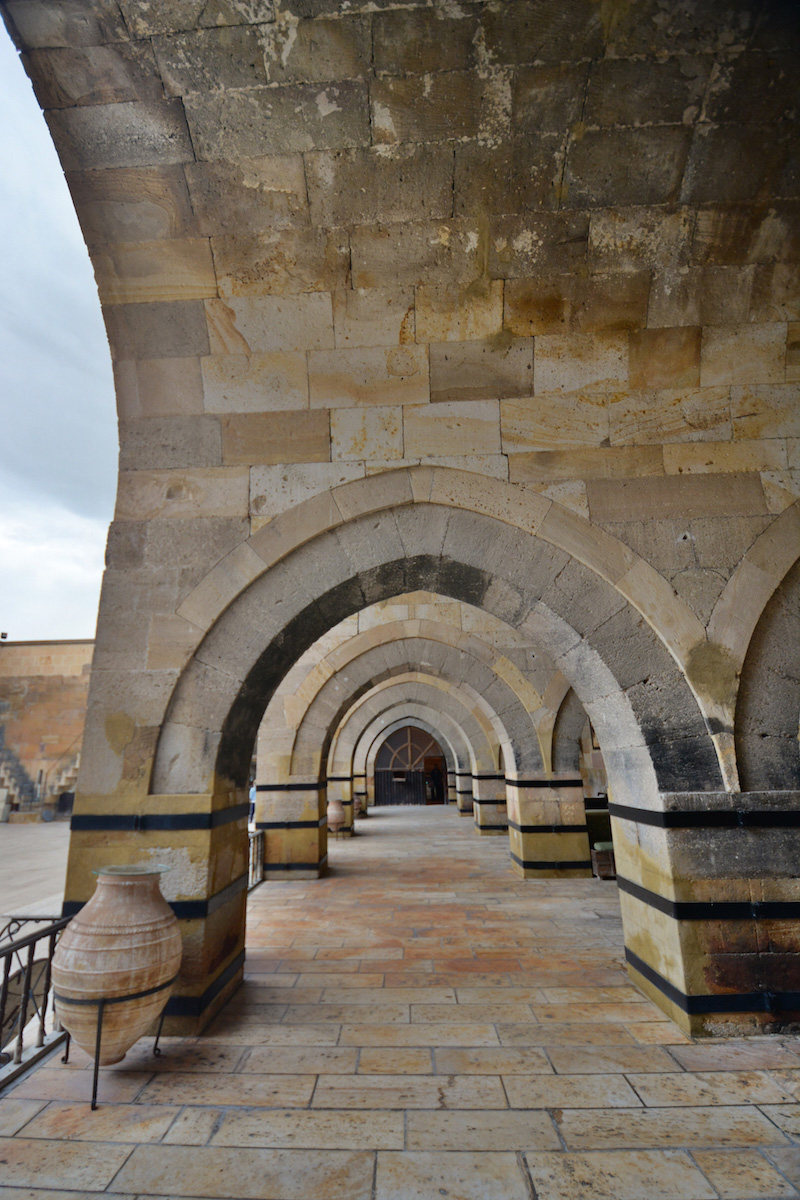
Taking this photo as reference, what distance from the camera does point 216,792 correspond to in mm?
3029

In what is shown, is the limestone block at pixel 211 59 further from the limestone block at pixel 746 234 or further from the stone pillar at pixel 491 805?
the stone pillar at pixel 491 805

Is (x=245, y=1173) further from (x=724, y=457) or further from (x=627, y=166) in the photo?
(x=627, y=166)

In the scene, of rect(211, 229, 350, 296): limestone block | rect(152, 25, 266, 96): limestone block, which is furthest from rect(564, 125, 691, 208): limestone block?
rect(152, 25, 266, 96): limestone block

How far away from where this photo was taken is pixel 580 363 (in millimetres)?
3223

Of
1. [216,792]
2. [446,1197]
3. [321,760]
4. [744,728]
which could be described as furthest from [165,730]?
[321,760]

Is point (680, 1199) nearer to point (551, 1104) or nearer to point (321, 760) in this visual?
point (551, 1104)

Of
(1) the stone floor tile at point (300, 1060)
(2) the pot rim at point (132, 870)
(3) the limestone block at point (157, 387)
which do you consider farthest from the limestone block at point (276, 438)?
(1) the stone floor tile at point (300, 1060)

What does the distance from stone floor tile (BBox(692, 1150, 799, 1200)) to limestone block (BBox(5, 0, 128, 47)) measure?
4660 mm

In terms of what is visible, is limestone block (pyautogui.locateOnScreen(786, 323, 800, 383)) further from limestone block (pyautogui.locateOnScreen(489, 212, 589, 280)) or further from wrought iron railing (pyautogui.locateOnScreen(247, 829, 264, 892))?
wrought iron railing (pyautogui.locateOnScreen(247, 829, 264, 892))

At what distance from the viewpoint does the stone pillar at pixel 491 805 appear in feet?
31.1

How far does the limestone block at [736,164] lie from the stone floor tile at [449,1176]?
4.00 metres

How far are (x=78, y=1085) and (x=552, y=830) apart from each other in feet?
15.9

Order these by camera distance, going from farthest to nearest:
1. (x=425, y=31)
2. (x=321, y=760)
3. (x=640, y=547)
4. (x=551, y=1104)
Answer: (x=321, y=760), (x=640, y=547), (x=425, y=31), (x=551, y=1104)

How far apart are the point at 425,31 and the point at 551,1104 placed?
Result: 4.22 metres
